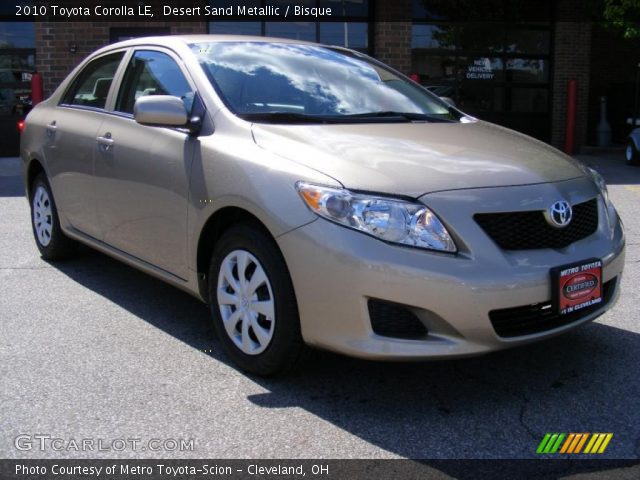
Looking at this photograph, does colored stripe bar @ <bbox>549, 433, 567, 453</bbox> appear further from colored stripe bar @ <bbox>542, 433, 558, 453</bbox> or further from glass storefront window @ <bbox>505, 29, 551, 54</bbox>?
glass storefront window @ <bbox>505, 29, 551, 54</bbox>

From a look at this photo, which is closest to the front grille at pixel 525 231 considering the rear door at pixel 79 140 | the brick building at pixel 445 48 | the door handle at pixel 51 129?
the rear door at pixel 79 140

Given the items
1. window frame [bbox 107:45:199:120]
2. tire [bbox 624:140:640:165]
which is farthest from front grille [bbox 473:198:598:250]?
tire [bbox 624:140:640:165]

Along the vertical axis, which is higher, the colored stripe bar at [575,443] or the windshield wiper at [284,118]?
the windshield wiper at [284,118]

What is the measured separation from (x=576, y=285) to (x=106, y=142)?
2.86m

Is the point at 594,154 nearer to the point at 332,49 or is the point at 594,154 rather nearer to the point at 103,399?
the point at 332,49

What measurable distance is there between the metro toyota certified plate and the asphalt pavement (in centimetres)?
42

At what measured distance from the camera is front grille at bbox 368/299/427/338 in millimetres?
3072

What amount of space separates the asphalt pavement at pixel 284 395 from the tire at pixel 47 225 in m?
1.03

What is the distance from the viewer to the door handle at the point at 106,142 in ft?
14.9

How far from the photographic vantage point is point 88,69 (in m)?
5.38

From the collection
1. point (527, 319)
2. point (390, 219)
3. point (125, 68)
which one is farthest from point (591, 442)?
point (125, 68)

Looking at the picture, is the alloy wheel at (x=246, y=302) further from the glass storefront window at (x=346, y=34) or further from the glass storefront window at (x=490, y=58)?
the glass storefront window at (x=490, y=58)

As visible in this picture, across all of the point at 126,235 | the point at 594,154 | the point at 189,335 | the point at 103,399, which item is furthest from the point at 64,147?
the point at 594,154

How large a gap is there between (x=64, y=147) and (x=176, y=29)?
9.44 m
